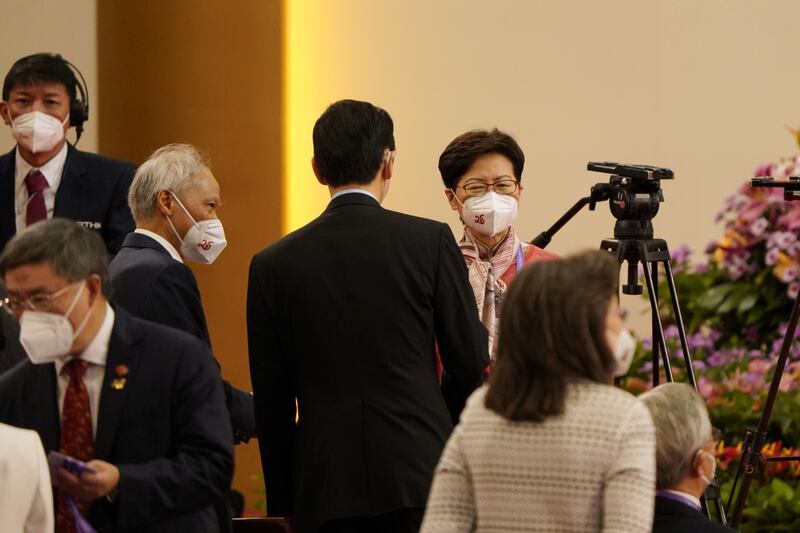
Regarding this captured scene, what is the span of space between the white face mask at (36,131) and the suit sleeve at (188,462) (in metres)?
1.74

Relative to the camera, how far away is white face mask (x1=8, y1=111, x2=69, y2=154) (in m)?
4.16

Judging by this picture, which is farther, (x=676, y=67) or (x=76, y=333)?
(x=676, y=67)

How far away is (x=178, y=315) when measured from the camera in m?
3.12

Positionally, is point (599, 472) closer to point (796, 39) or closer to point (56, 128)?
point (56, 128)

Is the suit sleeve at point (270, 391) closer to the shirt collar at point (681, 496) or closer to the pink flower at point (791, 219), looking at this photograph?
the shirt collar at point (681, 496)

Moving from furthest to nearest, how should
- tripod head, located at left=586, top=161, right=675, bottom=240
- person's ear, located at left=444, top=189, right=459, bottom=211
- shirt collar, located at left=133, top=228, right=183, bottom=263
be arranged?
1. person's ear, located at left=444, top=189, right=459, bottom=211
2. tripod head, located at left=586, top=161, right=675, bottom=240
3. shirt collar, located at left=133, top=228, right=183, bottom=263

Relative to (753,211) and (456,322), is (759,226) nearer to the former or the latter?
(753,211)

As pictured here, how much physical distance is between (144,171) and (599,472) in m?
1.75

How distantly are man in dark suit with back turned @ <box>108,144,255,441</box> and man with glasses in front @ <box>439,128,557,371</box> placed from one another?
62cm

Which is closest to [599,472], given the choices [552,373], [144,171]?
[552,373]

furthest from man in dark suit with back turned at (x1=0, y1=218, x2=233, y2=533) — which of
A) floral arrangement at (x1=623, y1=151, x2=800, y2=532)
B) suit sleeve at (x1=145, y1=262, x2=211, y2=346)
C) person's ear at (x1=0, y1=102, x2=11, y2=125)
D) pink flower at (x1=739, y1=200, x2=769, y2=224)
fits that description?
pink flower at (x1=739, y1=200, x2=769, y2=224)

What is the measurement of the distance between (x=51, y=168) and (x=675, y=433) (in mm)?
2443

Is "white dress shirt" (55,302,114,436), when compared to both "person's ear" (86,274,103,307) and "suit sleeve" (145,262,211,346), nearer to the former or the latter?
"person's ear" (86,274,103,307)

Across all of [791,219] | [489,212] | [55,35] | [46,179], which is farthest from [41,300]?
[55,35]
